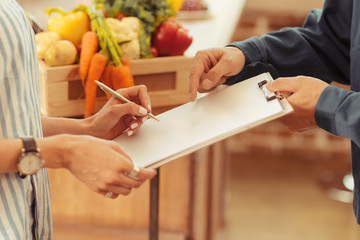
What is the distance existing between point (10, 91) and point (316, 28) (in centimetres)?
97

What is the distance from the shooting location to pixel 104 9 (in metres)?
1.91

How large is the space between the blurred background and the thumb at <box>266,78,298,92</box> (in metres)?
2.18

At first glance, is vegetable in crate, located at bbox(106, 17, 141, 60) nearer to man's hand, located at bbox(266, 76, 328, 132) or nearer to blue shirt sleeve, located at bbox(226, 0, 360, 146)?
blue shirt sleeve, located at bbox(226, 0, 360, 146)

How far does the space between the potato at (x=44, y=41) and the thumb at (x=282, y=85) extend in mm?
805

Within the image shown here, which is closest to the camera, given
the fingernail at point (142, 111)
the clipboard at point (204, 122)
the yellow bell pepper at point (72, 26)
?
the clipboard at point (204, 122)

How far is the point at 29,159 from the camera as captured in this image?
1026mm

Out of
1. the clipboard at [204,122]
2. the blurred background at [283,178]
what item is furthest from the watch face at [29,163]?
the blurred background at [283,178]

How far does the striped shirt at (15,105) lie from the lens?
1089 mm

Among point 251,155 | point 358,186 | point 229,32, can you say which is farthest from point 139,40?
point 251,155

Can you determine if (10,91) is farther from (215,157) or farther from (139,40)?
(215,157)

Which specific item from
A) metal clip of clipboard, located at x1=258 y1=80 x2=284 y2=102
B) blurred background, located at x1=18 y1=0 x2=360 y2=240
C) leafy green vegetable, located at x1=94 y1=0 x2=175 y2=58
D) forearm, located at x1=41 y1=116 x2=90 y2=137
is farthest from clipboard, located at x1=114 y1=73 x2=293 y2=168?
blurred background, located at x1=18 y1=0 x2=360 y2=240

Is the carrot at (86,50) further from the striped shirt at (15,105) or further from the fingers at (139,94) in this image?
the striped shirt at (15,105)

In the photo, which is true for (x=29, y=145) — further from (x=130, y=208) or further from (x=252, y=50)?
(x=130, y=208)

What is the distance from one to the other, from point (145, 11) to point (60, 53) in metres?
0.38
